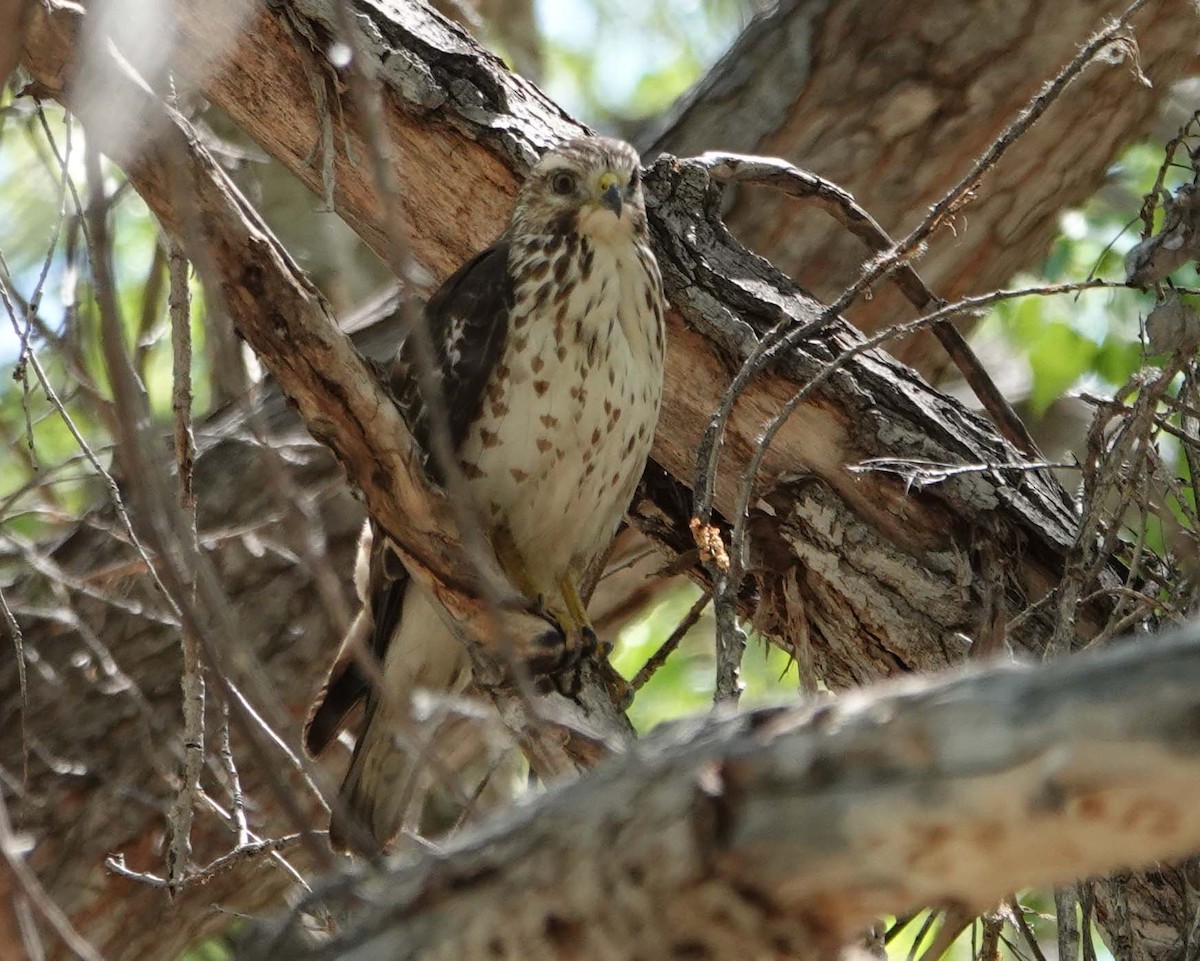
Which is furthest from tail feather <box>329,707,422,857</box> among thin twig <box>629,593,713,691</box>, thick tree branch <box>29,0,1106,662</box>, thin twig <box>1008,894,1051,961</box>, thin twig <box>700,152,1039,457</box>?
thin twig <box>700,152,1039,457</box>

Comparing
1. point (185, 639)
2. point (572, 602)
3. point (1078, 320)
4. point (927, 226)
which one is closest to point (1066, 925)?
point (927, 226)

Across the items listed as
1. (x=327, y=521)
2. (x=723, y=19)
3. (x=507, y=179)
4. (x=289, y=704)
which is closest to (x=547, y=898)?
(x=507, y=179)

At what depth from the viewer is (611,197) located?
316 centimetres

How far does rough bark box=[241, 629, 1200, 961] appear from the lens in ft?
3.63

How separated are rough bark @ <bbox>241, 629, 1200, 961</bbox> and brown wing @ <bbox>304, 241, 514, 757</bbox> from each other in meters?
1.76

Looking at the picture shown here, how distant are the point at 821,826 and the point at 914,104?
353 centimetres

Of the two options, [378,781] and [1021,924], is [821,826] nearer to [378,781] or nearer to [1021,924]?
[1021,924]

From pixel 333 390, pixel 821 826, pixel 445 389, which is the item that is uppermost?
pixel 445 389

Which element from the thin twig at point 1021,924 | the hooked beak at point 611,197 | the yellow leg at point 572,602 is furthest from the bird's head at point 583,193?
the thin twig at point 1021,924

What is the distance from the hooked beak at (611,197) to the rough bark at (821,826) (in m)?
1.95

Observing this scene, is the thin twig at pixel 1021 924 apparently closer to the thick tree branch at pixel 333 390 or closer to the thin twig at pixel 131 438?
the thick tree branch at pixel 333 390

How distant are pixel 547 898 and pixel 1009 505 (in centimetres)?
183

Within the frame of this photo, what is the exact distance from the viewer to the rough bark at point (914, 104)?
4336 mm

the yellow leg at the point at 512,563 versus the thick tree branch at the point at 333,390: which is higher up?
the yellow leg at the point at 512,563
